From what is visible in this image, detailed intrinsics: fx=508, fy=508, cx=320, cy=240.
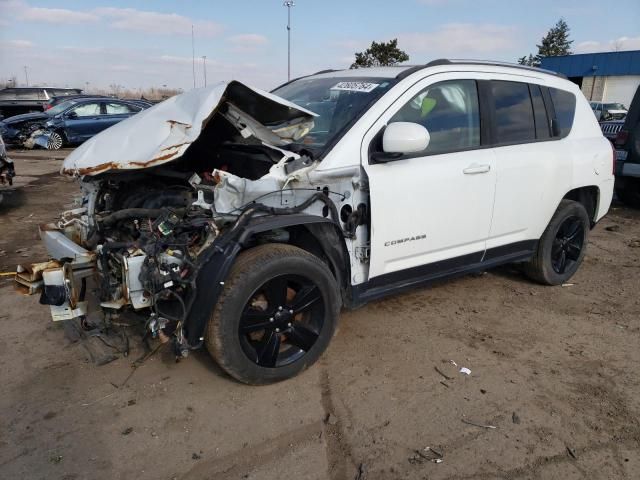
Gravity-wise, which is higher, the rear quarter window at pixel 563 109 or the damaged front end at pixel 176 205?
the rear quarter window at pixel 563 109

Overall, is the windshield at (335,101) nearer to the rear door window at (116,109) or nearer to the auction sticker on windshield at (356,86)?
the auction sticker on windshield at (356,86)

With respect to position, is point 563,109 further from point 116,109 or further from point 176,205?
point 116,109

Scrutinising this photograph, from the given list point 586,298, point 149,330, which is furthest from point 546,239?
point 149,330

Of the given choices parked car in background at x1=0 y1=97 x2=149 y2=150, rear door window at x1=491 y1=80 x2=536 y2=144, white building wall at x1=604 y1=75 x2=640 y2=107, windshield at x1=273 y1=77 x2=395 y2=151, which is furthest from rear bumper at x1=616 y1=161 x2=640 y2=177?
white building wall at x1=604 y1=75 x2=640 y2=107

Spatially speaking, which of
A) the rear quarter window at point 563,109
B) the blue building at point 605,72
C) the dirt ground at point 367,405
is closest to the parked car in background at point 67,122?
the dirt ground at point 367,405

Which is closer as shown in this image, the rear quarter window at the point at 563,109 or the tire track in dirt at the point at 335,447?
the tire track in dirt at the point at 335,447

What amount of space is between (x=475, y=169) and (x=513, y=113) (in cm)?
73

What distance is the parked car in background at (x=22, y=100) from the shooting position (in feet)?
63.2

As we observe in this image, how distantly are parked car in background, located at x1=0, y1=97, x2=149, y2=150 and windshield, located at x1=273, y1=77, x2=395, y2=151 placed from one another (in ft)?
41.7

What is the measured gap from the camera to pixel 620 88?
37.4 metres

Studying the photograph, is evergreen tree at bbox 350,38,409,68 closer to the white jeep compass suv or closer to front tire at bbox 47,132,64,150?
front tire at bbox 47,132,64,150

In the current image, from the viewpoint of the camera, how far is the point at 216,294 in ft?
8.73

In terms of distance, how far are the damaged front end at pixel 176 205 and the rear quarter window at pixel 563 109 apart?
232cm

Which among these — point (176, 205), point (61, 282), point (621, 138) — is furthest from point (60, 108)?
point (61, 282)
